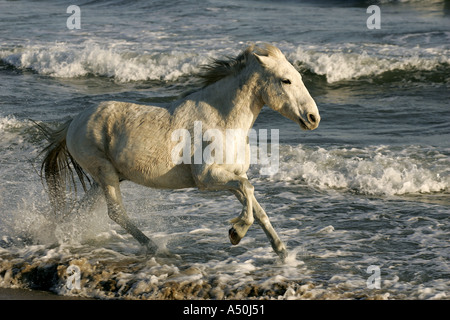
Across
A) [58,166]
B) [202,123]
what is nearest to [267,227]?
[202,123]

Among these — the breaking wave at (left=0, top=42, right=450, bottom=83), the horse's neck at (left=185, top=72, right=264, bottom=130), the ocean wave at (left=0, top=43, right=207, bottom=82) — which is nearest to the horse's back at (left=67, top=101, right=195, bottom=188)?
the horse's neck at (left=185, top=72, right=264, bottom=130)

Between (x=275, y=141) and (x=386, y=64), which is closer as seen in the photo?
(x=275, y=141)

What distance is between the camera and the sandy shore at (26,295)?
5.32 meters

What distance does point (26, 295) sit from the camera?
5.39 metres

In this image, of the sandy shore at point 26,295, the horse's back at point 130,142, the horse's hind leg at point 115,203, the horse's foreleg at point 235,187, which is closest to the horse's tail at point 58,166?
the horse's back at point 130,142

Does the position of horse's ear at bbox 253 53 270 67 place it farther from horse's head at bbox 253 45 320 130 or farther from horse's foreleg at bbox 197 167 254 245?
horse's foreleg at bbox 197 167 254 245

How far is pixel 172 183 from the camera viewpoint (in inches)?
218

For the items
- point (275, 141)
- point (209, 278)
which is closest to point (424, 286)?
point (209, 278)

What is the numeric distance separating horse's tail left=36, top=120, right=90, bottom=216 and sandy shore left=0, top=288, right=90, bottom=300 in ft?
3.60

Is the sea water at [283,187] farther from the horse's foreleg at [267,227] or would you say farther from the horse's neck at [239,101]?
the horse's neck at [239,101]

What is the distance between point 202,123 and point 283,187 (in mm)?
2882

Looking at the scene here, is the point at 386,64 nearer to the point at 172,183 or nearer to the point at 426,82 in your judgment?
the point at 426,82

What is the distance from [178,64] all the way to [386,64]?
4914 mm

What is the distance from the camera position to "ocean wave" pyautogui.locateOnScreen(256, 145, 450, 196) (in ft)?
26.9
